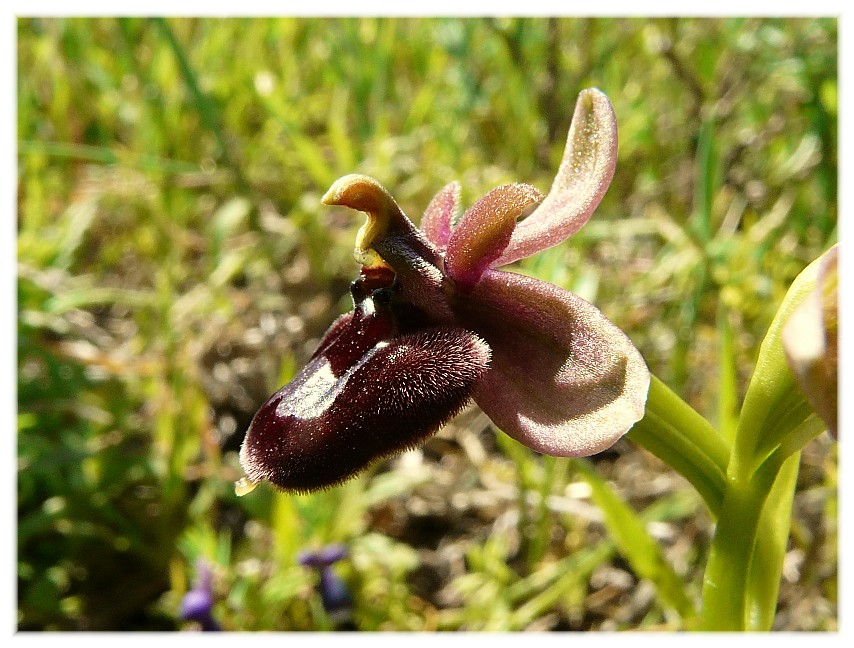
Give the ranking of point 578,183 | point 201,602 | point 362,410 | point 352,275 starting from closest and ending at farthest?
1. point 362,410
2. point 578,183
3. point 201,602
4. point 352,275

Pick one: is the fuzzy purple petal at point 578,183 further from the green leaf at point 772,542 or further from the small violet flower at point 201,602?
the small violet flower at point 201,602

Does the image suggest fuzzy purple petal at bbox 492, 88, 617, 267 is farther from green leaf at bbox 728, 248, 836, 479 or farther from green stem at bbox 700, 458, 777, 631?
green stem at bbox 700, 458, 777, 631

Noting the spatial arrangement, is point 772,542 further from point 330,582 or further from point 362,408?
point 330,582

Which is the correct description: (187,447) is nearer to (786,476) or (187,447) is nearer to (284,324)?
(284,324)

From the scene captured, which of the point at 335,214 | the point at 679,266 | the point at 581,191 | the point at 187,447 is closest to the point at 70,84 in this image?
the point at 335,214

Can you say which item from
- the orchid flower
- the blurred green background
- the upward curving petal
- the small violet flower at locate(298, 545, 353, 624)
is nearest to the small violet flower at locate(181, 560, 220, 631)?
the blurred green background

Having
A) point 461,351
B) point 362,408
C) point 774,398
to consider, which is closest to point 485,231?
point 461,351
